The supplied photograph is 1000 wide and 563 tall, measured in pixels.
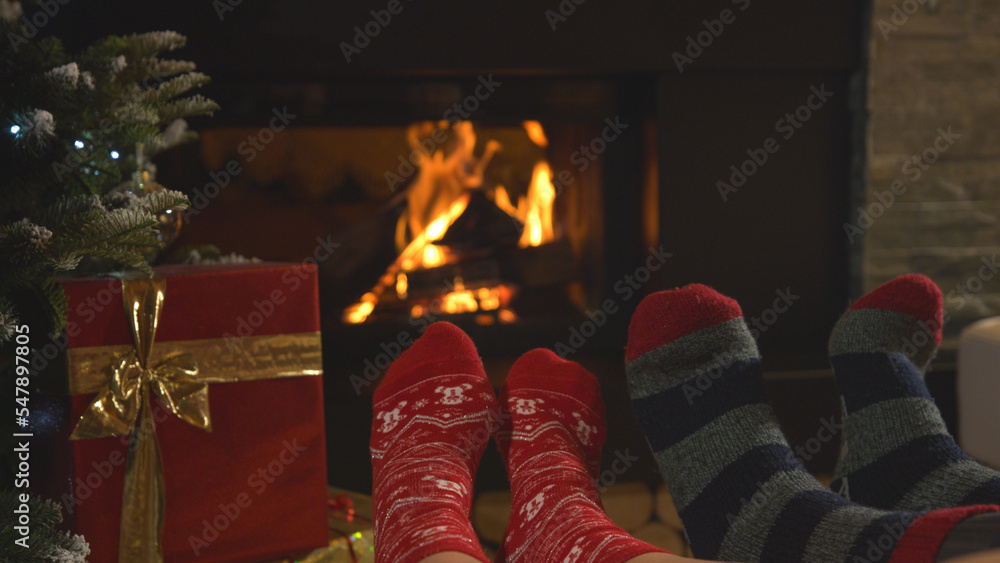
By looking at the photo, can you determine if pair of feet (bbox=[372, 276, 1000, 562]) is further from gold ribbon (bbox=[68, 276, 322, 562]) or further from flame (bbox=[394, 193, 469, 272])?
flame (bbox=[394, 193, 469, 272])

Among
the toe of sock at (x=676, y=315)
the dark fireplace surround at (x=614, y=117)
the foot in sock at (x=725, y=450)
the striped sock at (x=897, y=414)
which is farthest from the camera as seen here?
the dark fireplace surround at (x=614, y=117)

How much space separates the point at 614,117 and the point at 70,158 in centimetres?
103

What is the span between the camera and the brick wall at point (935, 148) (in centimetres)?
132

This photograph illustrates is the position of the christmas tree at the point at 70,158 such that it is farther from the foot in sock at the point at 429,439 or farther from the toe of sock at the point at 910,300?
the toe of sock at the point at 910,300

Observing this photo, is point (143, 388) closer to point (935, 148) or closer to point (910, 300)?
point (910, 300)

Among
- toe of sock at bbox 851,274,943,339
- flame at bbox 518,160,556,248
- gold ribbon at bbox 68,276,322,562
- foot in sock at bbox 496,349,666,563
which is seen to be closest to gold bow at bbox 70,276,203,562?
gold ribbon at bbox 68,276,322,562

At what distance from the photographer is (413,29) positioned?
4.09 ft

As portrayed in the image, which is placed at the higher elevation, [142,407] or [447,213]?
[447,213]

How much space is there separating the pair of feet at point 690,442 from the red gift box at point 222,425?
0.11 m

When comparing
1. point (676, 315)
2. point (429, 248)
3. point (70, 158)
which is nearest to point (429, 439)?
point (676, 315)

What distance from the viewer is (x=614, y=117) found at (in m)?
1.45

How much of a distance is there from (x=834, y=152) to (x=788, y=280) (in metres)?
0.27

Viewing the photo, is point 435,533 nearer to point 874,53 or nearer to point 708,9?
point 708,9

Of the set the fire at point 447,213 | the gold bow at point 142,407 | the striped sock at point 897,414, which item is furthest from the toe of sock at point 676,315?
the fire at point 447,213
